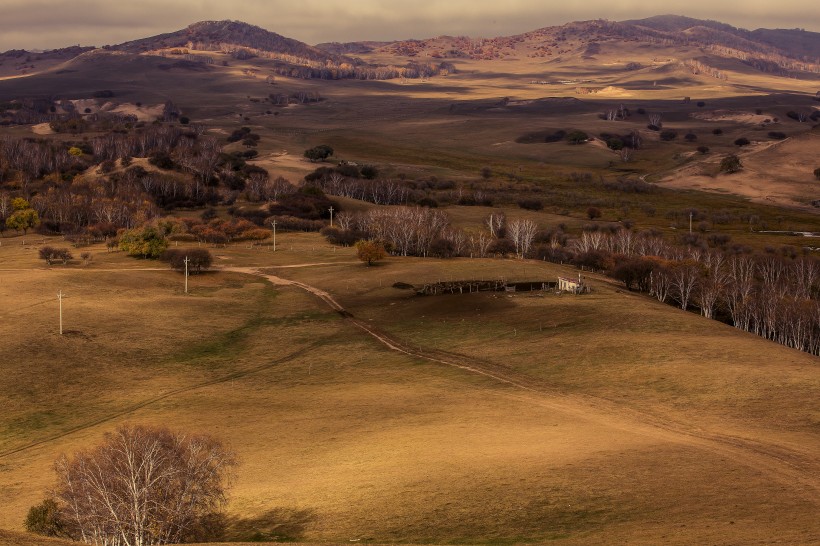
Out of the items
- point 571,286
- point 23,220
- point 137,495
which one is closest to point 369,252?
point 571,286

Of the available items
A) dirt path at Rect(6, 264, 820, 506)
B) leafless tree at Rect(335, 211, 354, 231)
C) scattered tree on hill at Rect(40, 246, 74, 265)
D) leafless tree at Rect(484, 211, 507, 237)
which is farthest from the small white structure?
scattered tree on hill at Rect(40, 246, 74, 265)

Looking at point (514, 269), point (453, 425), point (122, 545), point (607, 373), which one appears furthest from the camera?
point (514, 269)

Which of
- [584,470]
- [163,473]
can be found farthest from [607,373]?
[163,473]

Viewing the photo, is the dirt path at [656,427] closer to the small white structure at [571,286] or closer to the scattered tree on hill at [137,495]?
the small white structure at [571,286]

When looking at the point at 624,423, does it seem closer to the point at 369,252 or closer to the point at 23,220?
the point at 369,252

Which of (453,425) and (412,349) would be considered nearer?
(453,425)

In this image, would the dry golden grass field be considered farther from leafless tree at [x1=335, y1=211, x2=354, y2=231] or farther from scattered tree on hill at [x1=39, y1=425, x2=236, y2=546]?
leafless tree at [x1=335, y1=211, x2=354, y2=231]

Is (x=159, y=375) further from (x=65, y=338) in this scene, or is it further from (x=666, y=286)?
(x=666, y=286)
